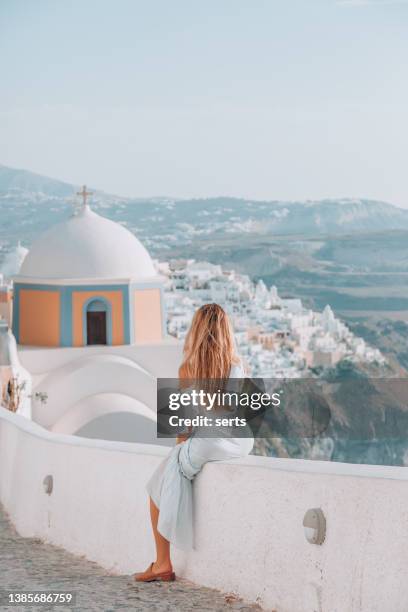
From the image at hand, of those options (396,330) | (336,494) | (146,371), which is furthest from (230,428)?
(396,330)

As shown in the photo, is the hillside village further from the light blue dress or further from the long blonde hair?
the long blonde hair

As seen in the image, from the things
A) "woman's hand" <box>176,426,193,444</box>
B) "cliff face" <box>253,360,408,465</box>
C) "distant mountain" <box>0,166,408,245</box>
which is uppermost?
"distant mountain" <box>0,166,408,245</box>

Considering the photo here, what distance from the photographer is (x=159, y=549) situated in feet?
13.4

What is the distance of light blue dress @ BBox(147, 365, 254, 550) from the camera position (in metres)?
4.00

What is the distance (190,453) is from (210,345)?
1.40 ft

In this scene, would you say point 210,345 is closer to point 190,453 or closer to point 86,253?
point 190,453

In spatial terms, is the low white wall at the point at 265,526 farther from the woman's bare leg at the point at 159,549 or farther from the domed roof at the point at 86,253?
the domed roof at the point at 86,253

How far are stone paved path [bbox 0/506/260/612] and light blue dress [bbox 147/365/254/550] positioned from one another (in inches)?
8.1

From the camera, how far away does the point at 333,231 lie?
89.1 m

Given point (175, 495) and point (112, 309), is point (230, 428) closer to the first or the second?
point (175, 495)

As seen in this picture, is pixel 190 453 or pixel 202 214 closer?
pixel 190 453

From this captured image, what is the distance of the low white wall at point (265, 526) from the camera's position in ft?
11.3

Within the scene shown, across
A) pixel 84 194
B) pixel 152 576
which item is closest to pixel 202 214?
pixel 84 194

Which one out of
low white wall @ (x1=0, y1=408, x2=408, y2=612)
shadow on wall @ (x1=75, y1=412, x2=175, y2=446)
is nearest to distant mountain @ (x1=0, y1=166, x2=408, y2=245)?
shadow on wall @ (x1=75, y1=412, x2=175, y2=446)
